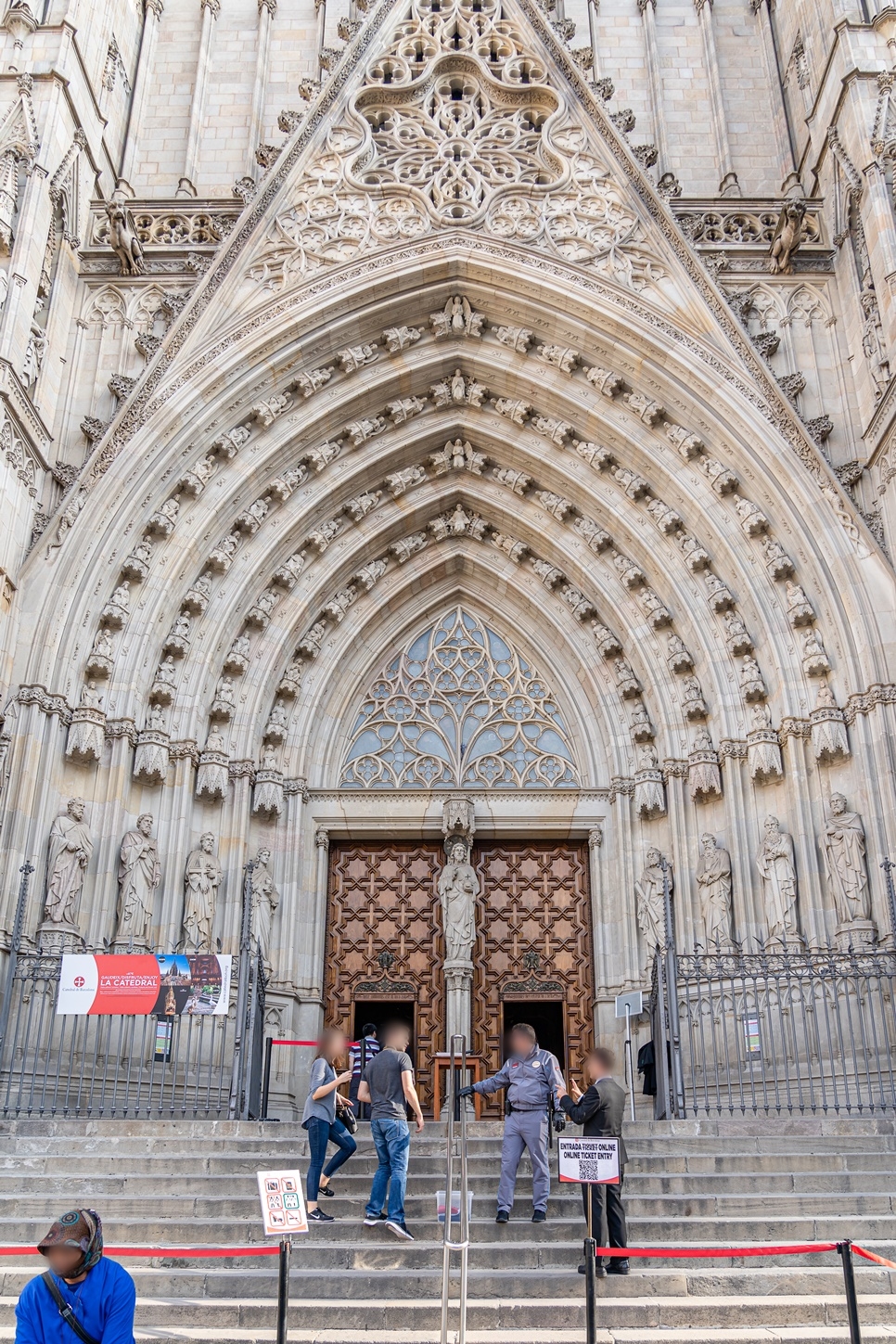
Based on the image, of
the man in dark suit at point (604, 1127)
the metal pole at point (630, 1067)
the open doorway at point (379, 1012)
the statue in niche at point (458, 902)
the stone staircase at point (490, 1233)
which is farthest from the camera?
the open doorway at point (379, 1012)

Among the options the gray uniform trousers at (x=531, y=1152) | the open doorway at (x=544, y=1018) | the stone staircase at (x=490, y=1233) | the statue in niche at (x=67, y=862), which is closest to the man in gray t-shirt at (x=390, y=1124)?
the stone staircase at (x=490, y=1233)

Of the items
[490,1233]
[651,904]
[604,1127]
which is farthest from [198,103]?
[490,1233]

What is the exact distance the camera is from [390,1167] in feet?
22.7

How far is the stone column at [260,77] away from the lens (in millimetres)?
16281

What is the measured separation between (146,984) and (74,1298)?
6.56m

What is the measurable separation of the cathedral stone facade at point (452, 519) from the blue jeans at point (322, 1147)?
4.55 metres

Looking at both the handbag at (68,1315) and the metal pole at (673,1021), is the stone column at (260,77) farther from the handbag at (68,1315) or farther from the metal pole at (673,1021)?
the handbag at (68,1315)

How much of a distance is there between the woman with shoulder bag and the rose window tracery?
6.41m

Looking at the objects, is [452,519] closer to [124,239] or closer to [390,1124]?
[124,239]

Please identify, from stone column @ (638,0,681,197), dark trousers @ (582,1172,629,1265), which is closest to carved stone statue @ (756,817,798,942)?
dark trousers @ (582,1172,629,1265)

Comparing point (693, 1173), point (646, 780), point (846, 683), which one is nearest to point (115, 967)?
point (693, 1173)

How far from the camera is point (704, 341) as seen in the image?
532 inches

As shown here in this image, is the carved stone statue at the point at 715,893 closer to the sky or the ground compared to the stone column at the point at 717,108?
closer to the ground

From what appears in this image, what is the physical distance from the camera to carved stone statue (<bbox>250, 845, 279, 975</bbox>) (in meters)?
12.4
